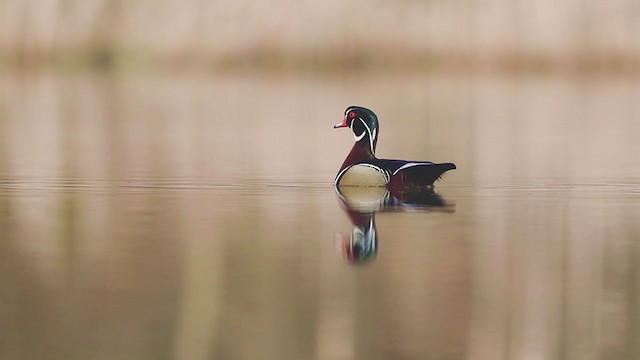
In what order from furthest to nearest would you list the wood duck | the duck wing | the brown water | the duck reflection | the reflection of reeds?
the reflection of reeds
the wood duck
the duck wing
the duck reflection
the brown water


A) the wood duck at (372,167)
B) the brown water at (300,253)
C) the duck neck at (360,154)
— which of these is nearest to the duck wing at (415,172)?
the wood duck at (372,167)

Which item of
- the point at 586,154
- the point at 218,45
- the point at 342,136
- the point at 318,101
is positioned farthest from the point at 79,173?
the point at 218,45

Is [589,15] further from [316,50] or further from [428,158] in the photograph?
[428,158]

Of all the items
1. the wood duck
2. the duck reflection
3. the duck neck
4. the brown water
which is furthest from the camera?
the duck neck

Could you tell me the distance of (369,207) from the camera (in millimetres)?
Result: 12602

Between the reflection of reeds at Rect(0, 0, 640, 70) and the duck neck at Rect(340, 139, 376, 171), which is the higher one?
the reflection of reeds at Rect(0, 0, 640, 70)

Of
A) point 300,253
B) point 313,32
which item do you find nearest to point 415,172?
point 300,253

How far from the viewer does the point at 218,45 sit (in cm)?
5081

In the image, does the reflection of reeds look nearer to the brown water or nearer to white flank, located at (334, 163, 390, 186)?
the brown water

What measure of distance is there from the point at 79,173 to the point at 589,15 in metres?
36.5

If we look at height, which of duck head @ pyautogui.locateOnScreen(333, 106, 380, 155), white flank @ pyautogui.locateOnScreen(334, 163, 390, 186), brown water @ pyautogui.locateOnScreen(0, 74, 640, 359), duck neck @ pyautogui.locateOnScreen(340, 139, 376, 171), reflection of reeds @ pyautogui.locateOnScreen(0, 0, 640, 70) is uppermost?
reflection of reeds @ pyautogui.locateOnScreen(0, 0, 640, 70)

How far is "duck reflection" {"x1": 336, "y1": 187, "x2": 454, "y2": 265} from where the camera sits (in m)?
9.92

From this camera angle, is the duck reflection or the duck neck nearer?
the duck reflection

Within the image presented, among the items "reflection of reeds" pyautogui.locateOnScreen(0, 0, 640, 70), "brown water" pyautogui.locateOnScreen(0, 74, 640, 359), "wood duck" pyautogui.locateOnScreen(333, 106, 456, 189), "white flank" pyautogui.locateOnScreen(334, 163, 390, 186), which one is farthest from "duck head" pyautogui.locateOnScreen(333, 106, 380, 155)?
"reflection of reeds" pyautogui.locateOnScreen(0, 0, 640, 70)
